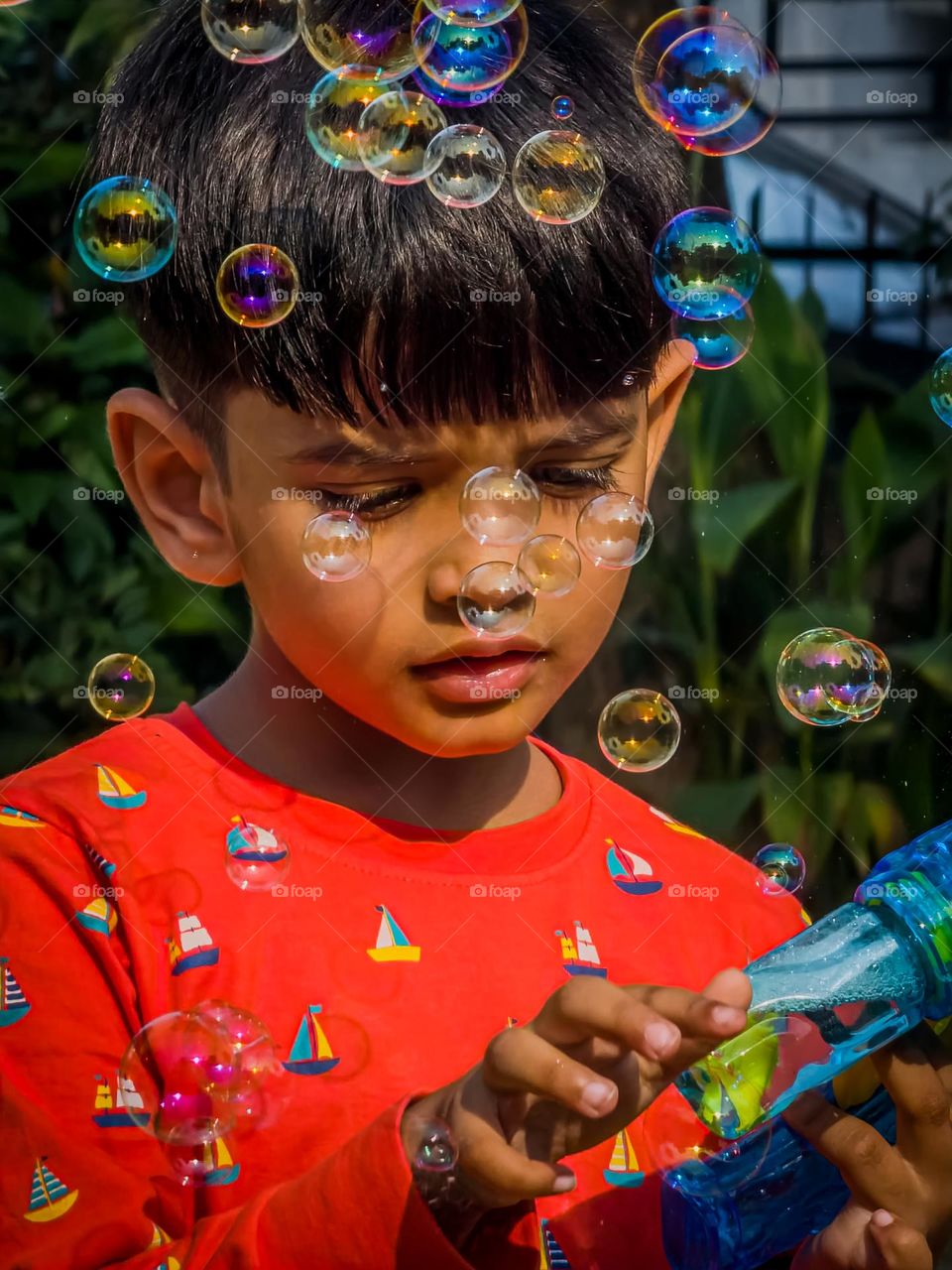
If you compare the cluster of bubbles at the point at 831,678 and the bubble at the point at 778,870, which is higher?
the cluster of bubbles at the point at 831,678

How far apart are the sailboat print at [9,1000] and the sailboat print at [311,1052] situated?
190 millimetres

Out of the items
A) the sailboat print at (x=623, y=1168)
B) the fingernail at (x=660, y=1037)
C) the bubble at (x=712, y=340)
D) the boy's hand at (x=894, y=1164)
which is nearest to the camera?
the fingernail at (x=660, y=1037)

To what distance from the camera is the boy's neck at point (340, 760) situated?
1.31 m

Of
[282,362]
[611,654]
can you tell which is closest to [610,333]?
[282,362]

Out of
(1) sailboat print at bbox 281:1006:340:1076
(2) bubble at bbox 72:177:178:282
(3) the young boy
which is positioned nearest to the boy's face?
(3) the young boy

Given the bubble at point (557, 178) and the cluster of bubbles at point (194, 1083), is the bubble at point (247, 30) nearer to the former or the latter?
the bubble at point (557, 178)

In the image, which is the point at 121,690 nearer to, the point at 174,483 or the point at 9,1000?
the point at 174,483

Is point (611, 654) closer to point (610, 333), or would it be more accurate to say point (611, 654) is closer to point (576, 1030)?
point (610, 333)

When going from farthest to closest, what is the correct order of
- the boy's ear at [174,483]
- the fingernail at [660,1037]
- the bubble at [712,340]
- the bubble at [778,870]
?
the bubble at [712,340] < the bubble at [778,870] < the boy's ear at [174,483] < the fingernail at [660,1037]

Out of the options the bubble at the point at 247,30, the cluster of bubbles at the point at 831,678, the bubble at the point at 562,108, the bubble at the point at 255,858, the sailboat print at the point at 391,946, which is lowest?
the sailboat print at the point at 391,946

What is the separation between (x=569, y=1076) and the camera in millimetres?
864

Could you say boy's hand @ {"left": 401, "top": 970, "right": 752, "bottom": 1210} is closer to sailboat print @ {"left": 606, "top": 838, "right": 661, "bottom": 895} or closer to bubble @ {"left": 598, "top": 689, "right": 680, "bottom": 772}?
sailboat print @ {"left": 606, "top": 838, "right": 661, "bottom": 895}

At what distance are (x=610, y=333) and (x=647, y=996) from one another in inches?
22.8

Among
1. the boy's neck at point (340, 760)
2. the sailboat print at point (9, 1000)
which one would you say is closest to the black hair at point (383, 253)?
the boy's neck at point (340, 760)
